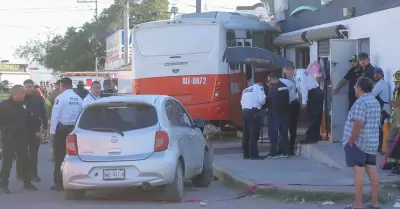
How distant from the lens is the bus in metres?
17.8

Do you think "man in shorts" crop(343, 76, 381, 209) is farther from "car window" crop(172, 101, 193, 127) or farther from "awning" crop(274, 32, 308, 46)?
"awning" crop(274, 32, 308, 46)

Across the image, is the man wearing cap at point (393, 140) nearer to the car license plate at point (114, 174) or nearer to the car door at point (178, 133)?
the car door at point (178, 133)

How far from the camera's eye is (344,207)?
30.2 ft

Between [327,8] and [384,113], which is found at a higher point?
[327,8]

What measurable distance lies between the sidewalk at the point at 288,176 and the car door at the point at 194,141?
86 centimetres

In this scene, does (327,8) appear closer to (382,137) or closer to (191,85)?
(191,85)

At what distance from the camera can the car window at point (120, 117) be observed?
9.48 meters

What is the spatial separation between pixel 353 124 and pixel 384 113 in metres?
4.52

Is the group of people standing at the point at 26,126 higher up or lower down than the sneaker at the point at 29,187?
higher up

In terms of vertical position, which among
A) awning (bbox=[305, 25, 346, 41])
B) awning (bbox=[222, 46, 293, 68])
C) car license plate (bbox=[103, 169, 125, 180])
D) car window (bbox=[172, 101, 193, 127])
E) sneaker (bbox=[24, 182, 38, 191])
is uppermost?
awning (bbox=[305, 25, 346, 41])

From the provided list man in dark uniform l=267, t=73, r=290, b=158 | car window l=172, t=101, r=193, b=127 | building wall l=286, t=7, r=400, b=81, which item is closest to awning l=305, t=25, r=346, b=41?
building wall l=286, t=7, r=400, b=81

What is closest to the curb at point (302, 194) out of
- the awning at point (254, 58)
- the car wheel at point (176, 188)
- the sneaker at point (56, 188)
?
the car wheel at point (176, 188)

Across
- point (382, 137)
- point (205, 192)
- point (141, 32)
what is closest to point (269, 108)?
point (382, 137)

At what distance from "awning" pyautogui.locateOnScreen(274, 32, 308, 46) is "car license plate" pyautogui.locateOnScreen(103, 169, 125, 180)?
9789mm
